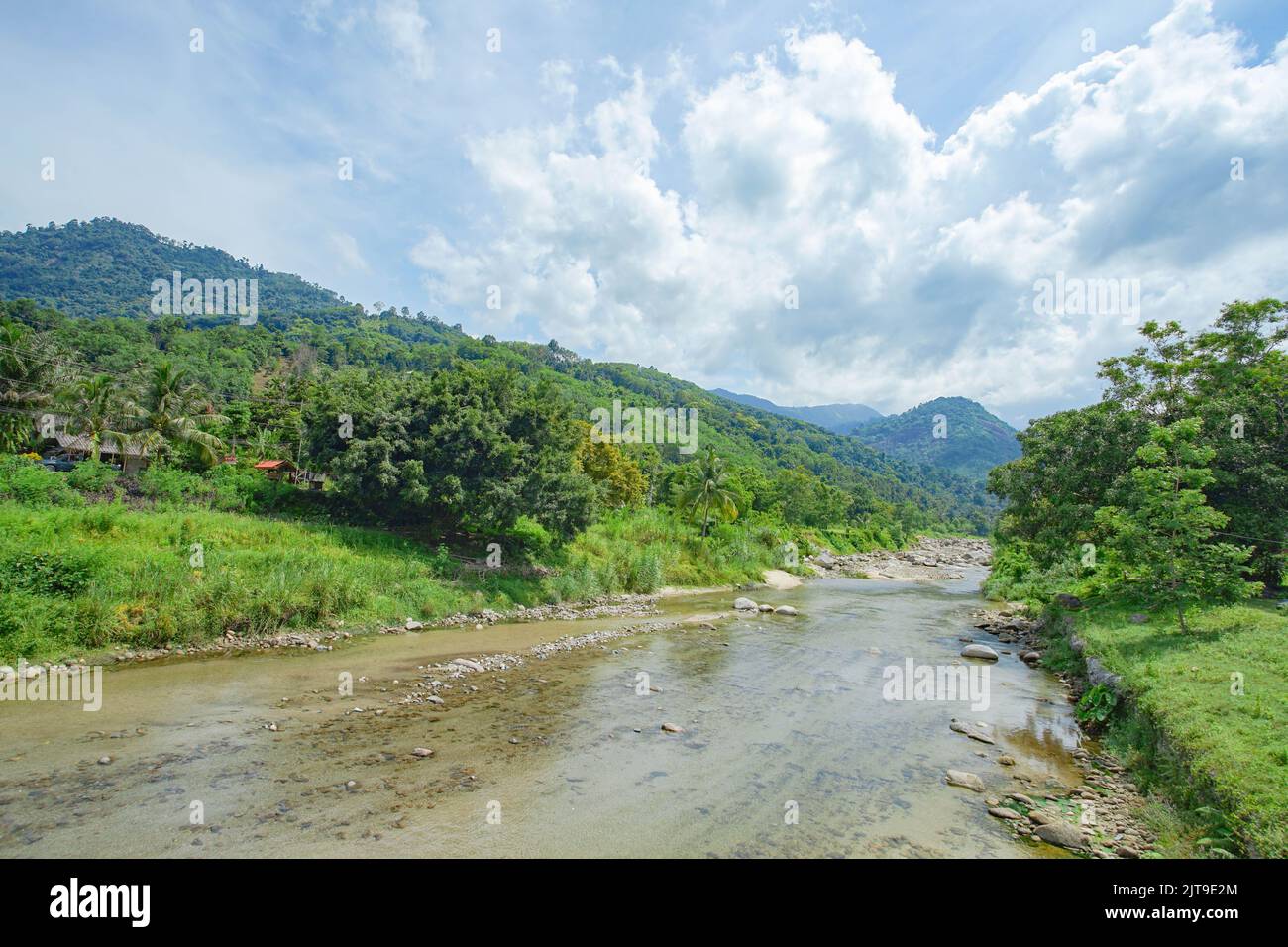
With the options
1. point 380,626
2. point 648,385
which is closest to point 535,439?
point 380,626

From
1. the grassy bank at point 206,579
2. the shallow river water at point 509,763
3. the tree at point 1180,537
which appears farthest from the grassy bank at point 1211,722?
the grassy bank at point 206,579

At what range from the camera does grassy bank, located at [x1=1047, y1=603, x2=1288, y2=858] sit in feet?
27.0

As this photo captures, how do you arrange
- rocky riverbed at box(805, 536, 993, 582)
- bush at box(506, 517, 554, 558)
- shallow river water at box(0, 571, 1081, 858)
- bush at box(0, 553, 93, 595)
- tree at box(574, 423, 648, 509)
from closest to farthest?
shallow river water at box(0, 571, 1081, 858)
bush at box(0, 553, 93, 595)
bush at box(506, 517, 554, 558)
tree at box(574, 423, 648, 509)
rocky riverbed at box(805, 536, 993, 582)

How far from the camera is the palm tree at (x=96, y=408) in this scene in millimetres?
40281

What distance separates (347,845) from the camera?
8195 mm

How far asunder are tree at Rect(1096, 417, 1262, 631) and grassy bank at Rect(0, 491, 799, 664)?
23.2 meters

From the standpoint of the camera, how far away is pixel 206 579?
1934 centimetres

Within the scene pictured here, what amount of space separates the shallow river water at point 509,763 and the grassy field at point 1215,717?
190 cm

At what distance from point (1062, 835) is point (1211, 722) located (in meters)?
3.99

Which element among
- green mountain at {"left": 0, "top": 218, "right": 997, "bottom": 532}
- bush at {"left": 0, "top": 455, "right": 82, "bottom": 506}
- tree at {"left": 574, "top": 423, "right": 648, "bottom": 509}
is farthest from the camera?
green mountain at {"left": 0, "top": 218, "right": 997, "bottom": 532}

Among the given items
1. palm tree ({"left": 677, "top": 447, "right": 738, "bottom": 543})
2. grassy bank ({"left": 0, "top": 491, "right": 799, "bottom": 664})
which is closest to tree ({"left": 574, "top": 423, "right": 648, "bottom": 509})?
palm tree ({"left": 677, "top": 447, "right": 738, "bottom": 543})

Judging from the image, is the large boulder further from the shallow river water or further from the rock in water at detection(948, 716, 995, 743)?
the rock in water at detection(948, 716, 995, 743)

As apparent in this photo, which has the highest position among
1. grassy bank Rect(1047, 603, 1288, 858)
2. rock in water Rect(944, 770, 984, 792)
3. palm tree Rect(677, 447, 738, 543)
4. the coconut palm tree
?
the coconut palm tree

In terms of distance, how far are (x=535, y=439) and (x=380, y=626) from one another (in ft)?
41.8
